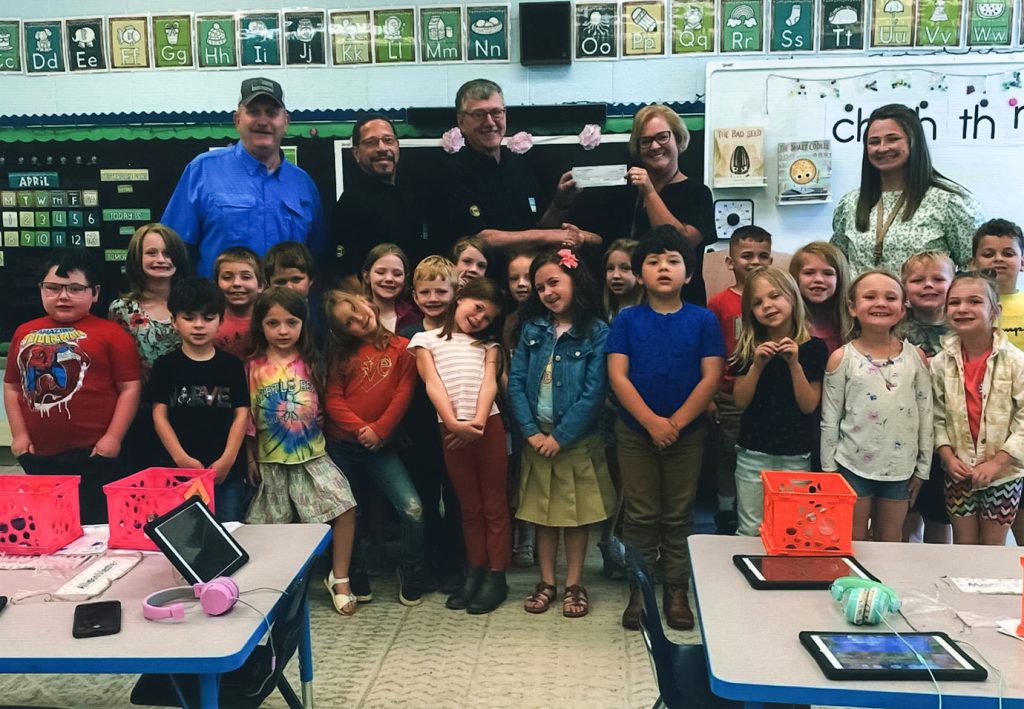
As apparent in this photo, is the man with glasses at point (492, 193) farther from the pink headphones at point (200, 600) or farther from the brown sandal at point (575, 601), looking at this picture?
the pink headphones at point (200, 600)

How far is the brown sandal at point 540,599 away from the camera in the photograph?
9.18 feet

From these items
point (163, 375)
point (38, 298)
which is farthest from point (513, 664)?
point (38, 298)

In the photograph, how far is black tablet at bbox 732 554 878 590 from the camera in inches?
61.1

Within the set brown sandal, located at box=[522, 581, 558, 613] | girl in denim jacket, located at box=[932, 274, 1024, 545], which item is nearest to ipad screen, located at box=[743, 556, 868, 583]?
girl in denim jacket, located at box=[932, 274, 1024, 545]

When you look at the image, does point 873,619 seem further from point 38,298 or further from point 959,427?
point 38,298

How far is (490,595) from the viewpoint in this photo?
9.29 ft

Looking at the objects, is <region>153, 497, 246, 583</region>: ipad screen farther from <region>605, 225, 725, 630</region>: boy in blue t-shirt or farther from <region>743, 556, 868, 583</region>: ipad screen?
<region>605, 225, 725, 630</region>: boy in blue t-shirt

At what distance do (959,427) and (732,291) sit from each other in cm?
94

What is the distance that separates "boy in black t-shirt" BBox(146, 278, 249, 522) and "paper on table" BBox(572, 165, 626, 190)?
1444 mm

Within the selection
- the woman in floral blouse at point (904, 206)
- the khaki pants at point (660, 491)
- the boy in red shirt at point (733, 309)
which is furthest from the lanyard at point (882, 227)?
the khaki pants at point (660, 491)

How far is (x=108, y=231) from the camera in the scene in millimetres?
4574

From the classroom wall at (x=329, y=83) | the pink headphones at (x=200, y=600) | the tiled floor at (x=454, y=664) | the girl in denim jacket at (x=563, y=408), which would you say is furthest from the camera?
the classroom wall at (x=329, y=83)

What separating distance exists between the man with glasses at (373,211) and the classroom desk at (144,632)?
1689 mm

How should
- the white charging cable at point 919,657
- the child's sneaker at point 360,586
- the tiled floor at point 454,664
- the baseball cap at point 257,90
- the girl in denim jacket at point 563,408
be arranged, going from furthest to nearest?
the baseball cap at point 257,90 → the child's sneaker at point 360,586 → the girl in denim jacket at point 563,408 → the tiled floor at point 454,664 → the white charging cable at point 919,657
